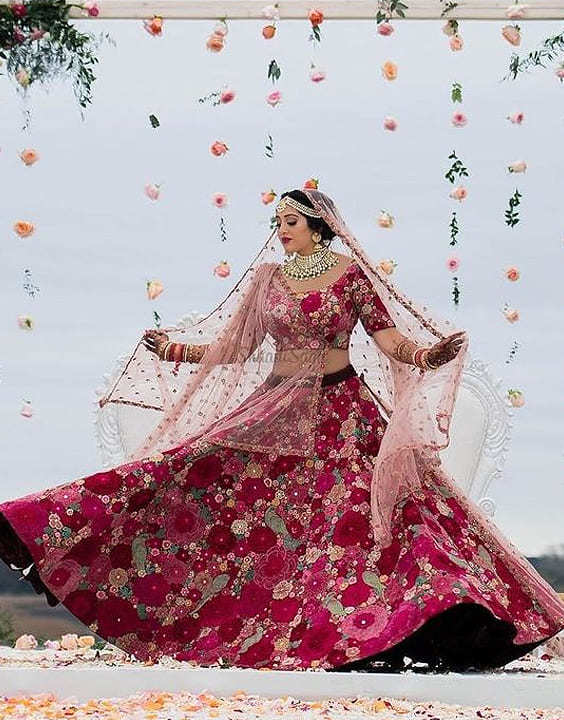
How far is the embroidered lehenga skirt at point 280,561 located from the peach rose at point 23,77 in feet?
6.24

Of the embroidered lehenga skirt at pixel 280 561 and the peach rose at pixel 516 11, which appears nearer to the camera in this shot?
the embroidered lehenga skirt at pixel 280 561

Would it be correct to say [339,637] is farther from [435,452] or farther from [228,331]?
[228,331]

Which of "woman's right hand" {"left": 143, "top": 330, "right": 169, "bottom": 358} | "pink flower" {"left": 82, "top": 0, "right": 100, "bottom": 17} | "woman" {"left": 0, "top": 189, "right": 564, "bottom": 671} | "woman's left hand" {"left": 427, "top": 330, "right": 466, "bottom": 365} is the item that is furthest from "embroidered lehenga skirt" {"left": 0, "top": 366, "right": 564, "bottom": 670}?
"pink flower" {"left": 82, "top": 0, "right": 100, "bottom": 17}

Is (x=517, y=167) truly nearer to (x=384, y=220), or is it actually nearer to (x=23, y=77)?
(x=384, y=220)

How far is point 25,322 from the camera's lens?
18.0 feet

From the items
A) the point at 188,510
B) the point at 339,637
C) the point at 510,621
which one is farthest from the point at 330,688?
the point at 188,510

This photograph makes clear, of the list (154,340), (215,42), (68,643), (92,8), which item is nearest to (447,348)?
(154,340)

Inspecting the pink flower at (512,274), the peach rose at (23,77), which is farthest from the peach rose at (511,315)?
the peach rose at (23,77)

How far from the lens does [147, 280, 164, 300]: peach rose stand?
17.0 ft

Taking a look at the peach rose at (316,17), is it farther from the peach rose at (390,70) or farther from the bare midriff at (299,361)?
the bare midriff at (299,361)

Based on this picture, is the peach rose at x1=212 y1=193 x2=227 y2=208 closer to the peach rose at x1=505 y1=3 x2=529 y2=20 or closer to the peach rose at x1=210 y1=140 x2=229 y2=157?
the peach rose at x1=210 y1=140 x2=229 y2=157

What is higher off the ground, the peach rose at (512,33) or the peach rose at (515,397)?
the peach rose at (512,33)

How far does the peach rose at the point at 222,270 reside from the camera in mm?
5276

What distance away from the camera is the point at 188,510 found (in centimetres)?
445
